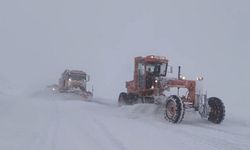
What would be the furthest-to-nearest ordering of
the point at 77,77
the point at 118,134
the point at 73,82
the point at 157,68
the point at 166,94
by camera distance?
1. the point at 77,77
2. the point at 73,82
3. the point at 157,68
4. the point at 166,94
5. the point at 118,134

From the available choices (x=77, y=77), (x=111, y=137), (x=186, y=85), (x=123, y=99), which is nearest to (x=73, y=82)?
(x=77, y=77)

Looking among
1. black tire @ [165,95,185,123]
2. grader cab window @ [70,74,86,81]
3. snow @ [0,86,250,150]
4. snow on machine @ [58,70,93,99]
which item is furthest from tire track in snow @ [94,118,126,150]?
grader cab window @ [70,74,86,81]

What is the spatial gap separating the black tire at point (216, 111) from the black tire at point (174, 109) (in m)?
1.55

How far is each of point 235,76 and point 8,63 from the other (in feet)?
195

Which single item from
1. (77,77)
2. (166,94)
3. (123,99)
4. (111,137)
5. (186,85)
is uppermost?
(77,77)

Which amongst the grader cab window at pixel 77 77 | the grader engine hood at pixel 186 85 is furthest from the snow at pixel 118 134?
the grader cab window at pixel 77 77

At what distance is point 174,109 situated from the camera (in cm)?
1600

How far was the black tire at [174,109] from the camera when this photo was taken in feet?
51.0

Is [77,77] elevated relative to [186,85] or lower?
elevated

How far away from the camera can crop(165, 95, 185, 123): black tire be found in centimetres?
1555

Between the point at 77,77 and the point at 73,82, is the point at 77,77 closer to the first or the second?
the point at 77,77

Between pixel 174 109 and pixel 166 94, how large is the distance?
2.73m

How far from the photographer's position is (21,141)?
32.9 feet

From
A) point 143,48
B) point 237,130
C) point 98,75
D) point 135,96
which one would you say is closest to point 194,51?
point 143,48
